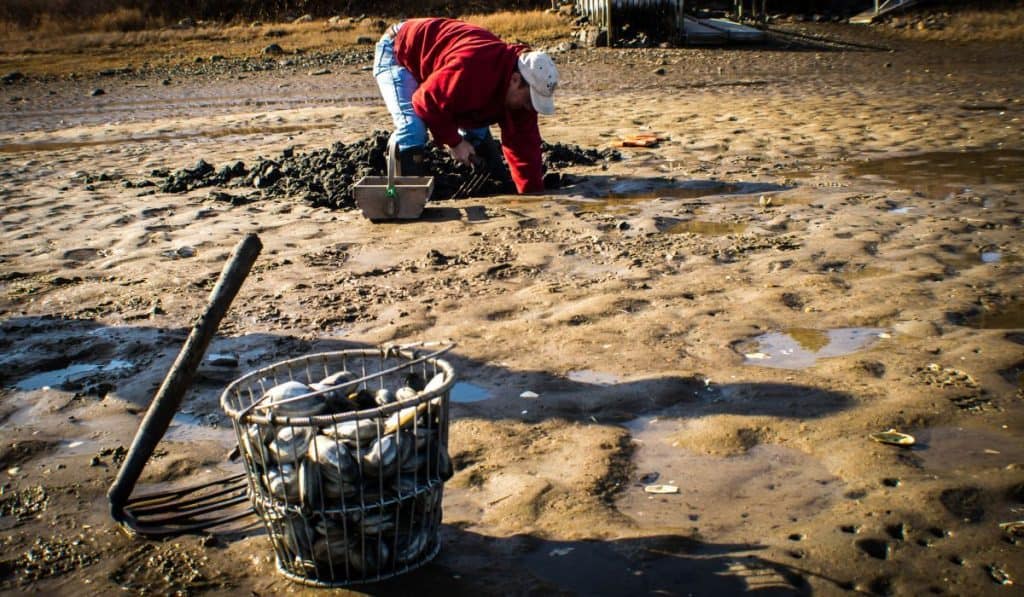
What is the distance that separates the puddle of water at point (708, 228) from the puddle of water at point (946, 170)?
171cm

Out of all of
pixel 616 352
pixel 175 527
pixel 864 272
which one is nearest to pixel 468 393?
pixel 616 352

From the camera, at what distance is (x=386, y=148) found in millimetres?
8469

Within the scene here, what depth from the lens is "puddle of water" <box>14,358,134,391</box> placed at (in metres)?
4.46

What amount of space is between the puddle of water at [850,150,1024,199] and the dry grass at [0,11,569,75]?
14601 millimetres

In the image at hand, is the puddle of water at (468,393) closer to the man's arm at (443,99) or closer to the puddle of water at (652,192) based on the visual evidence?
the man's arm at (443,99)

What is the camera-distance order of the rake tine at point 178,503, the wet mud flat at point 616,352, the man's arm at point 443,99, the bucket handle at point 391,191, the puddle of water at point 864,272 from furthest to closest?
1. the bucket handle at point 391,191
2. the man's arm at point 443,99
3. the puddle of water at point 864,272
4. the rake tine at point 178,503
5. the wet mud flat at point 616,352

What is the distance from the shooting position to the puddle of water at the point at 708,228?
21.2 feet

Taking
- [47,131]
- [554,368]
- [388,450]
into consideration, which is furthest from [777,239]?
[47,131]

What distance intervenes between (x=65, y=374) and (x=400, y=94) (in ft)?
11.3

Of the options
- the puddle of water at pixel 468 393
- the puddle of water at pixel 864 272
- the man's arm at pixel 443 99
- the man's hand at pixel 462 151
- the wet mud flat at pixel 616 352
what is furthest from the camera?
the man's hand at pixel 462 151

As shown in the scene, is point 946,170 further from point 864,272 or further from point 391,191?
point 391,191

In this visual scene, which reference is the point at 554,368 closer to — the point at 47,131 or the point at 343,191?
the point at 343,191

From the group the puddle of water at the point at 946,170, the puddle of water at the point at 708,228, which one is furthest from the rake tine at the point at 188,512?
the puddle of water at the point at 946,170

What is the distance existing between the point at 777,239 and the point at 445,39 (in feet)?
9.02
